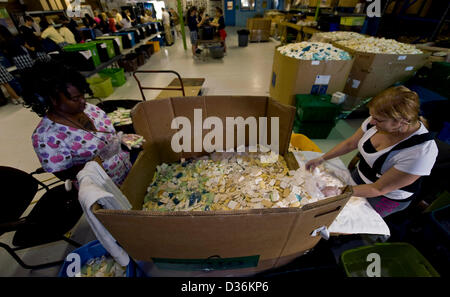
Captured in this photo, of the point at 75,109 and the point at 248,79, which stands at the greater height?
the point at 75,109

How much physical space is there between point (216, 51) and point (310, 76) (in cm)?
541

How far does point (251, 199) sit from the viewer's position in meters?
1.56

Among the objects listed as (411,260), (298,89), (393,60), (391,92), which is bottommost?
(411,260)

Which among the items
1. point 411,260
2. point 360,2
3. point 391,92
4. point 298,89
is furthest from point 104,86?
point 360,2

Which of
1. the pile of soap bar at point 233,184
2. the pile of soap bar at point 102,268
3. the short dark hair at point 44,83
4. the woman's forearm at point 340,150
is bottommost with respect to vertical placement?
the pile of soap bar at point 102,268

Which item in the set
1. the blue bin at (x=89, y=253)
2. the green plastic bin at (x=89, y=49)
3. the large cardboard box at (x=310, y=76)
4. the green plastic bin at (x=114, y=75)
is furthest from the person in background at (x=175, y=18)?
the blue bin at (x=89, y=253)

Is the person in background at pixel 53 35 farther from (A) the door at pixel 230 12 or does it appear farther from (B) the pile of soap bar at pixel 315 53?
(A) the door at pixel 230 12

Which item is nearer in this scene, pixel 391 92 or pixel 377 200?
pixel 391 92

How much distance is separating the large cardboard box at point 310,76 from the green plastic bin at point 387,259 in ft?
7.30

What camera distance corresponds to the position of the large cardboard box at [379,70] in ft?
9.47

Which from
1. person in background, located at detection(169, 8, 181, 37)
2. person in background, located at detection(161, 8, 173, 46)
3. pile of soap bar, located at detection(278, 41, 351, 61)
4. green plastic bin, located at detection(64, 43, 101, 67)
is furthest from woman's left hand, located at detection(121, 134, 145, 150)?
person in background, located at detection(169, 8, 181, 37)

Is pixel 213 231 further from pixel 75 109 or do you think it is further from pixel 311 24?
pixel 311 24

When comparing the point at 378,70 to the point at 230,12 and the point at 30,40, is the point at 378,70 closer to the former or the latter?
the point at 30,40

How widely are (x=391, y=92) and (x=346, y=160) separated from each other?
1.86 metres
